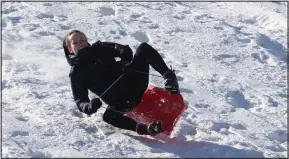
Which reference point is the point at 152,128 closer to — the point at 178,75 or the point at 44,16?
the point at 178,75

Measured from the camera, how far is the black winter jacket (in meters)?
4.36

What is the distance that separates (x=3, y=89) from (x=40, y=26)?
161cm

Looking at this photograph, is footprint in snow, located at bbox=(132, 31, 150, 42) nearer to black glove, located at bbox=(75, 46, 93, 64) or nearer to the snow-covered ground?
the snow-covered ground

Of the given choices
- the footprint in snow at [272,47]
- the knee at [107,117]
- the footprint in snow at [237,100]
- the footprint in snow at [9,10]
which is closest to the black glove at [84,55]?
the knee at [107,117]

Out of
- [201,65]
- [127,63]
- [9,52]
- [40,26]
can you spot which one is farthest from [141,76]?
[40,26]

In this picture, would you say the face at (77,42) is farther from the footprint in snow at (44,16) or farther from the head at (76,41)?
the footprint in snow at (44,16)

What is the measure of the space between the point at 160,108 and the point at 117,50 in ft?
1.92

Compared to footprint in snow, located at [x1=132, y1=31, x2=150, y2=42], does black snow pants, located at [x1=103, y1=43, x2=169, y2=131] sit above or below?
above

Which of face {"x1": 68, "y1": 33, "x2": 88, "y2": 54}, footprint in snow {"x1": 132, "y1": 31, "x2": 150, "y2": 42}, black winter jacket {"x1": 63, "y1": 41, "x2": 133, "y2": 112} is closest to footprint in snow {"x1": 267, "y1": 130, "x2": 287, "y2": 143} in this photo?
black winter jacket {"x1": 63, "y1": 41, "x2": 133, "y2": 112}

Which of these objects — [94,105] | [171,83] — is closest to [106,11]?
[171,83]

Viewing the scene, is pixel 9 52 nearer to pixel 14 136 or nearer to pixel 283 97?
pixel 14 136

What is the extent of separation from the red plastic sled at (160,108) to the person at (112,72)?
0.08 meters

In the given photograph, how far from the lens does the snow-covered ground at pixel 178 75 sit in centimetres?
421

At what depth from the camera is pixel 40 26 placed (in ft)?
21.2
